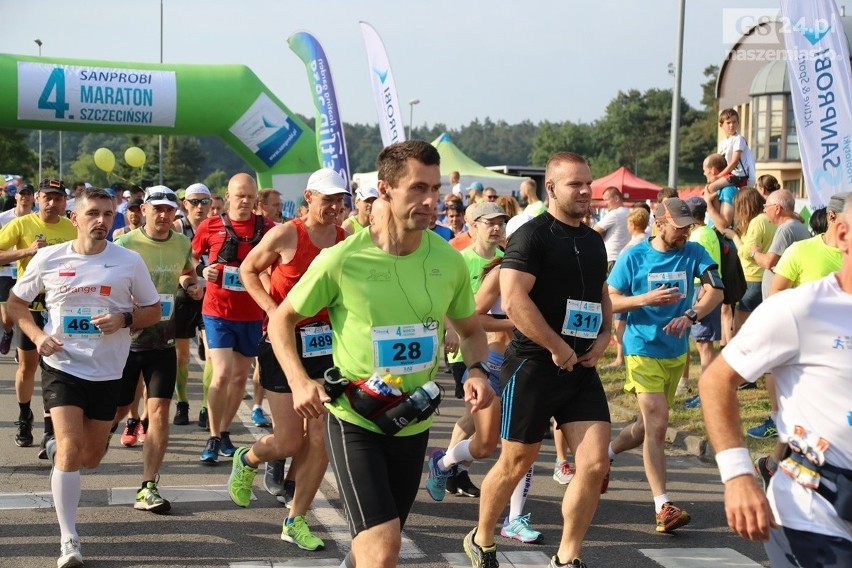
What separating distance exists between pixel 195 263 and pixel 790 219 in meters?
5.24

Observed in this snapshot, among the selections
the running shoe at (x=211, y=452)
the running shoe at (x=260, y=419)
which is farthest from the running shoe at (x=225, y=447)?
the running shoe at (x=260, y=419)

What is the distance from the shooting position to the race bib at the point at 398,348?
14.0 feet

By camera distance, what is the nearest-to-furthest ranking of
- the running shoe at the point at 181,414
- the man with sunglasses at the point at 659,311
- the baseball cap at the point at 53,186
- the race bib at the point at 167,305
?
the man with sunglasses at the point at 659,311
the race bib at the point at 167,305
the baseball cap at the point at 53,186
the running shoe at the point at 181,414

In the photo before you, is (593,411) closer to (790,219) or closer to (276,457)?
(276,457)

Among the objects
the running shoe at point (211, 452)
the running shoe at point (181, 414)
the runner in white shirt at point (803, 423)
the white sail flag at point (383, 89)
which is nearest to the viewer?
the runner in white shirt at point (803, 423)

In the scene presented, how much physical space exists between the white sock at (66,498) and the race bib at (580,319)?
2.75 meters

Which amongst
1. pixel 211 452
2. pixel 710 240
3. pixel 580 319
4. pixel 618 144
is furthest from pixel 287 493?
pixel 618 144

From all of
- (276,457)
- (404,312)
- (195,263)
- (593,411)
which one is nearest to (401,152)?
(404,312)

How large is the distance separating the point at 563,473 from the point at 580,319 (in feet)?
8.46

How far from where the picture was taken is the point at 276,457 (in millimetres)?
6266

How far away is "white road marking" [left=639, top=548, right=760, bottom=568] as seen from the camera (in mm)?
5841

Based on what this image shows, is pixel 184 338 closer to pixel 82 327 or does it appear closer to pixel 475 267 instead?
A: pixel 475 267

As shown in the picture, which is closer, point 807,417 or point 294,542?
point 807,417

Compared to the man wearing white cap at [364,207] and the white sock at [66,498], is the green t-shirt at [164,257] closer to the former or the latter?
the white sock at [66,498]
